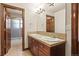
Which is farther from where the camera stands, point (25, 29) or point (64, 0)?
point (25, 29)

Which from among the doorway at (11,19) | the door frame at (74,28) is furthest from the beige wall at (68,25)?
the doorway at (11,19)

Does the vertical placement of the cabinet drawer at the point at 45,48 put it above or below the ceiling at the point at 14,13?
below

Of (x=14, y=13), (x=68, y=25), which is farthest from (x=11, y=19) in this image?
(x=68, y=25)

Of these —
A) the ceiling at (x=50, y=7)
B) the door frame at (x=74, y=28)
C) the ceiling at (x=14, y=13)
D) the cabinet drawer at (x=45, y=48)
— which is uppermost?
the ceiling at (x=50, y=7)

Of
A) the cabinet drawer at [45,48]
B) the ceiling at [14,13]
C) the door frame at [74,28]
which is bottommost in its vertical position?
the cabinet drawer at [45,48]

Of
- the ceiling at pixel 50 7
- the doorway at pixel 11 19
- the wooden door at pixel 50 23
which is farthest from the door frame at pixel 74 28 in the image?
the doorway at pixel 11 19

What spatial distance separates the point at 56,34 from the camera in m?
1.43

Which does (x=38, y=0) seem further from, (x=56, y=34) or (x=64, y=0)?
(x=56, y=34)

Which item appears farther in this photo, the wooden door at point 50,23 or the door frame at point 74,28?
the wooden door at point 50,23

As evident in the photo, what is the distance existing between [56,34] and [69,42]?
0.24m

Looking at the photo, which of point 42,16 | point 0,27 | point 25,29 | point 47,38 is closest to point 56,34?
point 47,38

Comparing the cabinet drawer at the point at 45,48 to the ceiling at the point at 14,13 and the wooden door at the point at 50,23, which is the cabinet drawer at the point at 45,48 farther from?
the ceiling at the point at 14,13

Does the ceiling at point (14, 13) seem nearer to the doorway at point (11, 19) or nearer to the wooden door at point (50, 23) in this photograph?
the doorway at point (11, 19)

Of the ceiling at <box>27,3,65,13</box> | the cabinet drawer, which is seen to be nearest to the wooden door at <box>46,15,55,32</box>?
the ceiling at <box>27,3,65,13</box>
